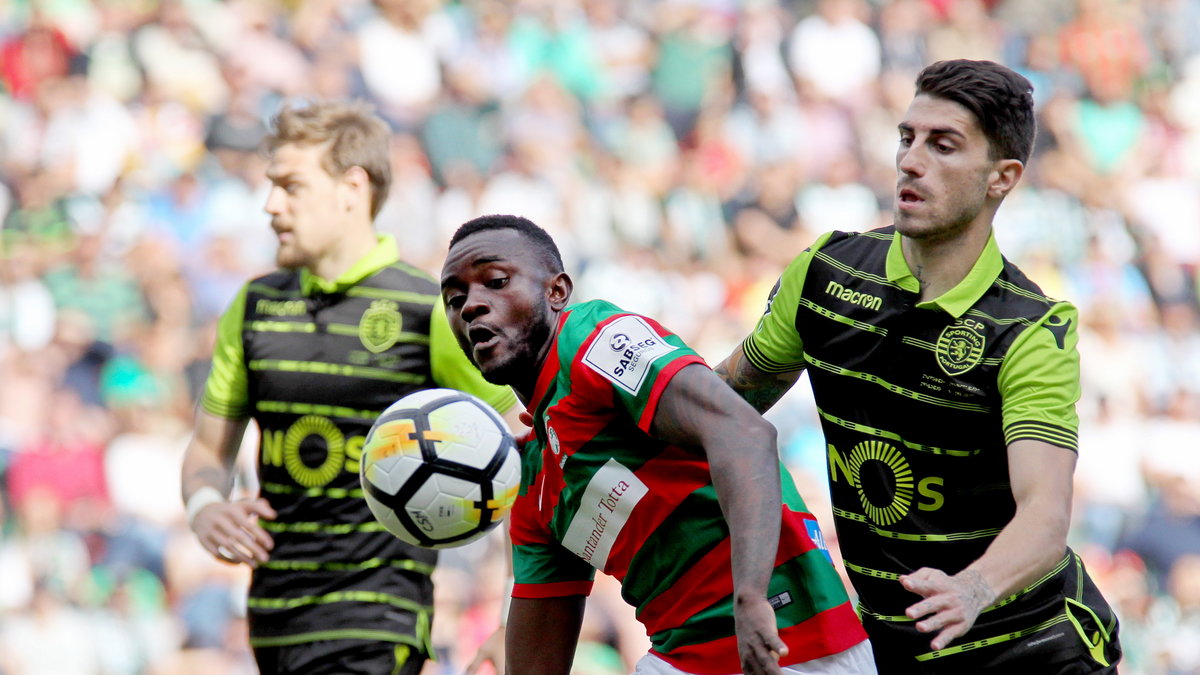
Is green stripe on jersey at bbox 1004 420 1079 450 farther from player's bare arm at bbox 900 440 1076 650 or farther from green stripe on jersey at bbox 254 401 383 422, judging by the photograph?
green stripe on jersey at bbox 254 401 383 422

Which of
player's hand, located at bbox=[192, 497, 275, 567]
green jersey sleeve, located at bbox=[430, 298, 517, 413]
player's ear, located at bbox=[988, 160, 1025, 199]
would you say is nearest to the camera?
player's ear, located at bbox=[988, 160, 1025, 199]

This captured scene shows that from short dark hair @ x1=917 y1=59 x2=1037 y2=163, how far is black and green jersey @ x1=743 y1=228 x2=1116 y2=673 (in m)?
0.30

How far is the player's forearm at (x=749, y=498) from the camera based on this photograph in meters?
3.05

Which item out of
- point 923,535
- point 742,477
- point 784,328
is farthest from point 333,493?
point 742,477

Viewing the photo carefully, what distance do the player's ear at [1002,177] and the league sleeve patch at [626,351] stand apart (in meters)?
1.14

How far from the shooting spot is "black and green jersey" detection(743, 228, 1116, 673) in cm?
380

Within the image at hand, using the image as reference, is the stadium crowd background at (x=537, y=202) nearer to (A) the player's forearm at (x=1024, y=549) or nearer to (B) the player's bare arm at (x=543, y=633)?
(B) the player's bare arm at (x=543, y=633)

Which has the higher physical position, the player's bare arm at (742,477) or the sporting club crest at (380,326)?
the sporting club crest at (380,326)

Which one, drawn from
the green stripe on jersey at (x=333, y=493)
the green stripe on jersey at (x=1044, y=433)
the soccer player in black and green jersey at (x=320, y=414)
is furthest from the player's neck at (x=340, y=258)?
the green stripe on jersey at (x=1044, y=433)

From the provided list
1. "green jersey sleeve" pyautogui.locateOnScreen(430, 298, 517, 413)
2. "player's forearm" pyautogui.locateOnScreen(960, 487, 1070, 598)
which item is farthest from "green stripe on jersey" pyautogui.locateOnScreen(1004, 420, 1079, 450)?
"green jersey sleeve" pyautogui.locateOnScreen(430, 298, 517, 413)

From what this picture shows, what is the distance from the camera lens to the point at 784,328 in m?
4.20

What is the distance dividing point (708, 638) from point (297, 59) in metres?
9.19

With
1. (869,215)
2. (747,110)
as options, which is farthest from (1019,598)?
(747,110)

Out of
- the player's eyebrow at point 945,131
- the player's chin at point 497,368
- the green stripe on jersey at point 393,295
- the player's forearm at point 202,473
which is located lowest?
the player's forearm at point 202,473
